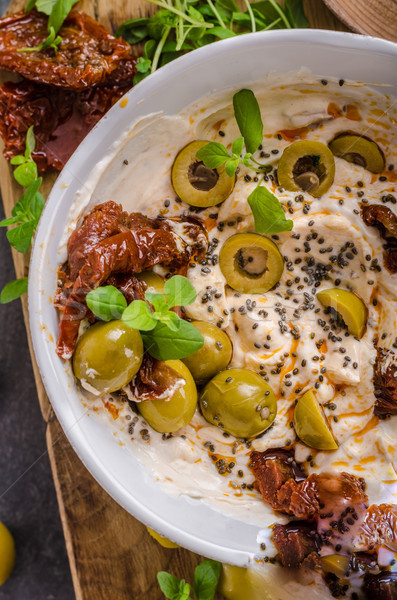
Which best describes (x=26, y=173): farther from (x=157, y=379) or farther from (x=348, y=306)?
(x=348, y=306)

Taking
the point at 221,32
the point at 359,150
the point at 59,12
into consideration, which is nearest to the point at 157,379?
the point at 359,150

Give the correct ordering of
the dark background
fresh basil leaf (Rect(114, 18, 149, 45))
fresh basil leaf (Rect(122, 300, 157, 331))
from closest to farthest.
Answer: fresh basil leaf (Rect(122, 300, 157, 331)) < fresh basil leaf (Rect(114, 18, 149, 45)) < the dark background

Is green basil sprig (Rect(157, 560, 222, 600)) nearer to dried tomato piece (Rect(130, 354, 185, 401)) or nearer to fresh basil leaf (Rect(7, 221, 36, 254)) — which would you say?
dried tomato piece (Rect(130, 354, 185, 401))

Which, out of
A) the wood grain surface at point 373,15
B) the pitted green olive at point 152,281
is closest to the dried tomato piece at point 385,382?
the pitted green olive at point 152,281

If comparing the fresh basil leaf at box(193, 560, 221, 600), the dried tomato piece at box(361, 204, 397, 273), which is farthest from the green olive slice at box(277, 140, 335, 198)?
the fresh basil leaf at box(193, 560, 221, 600)

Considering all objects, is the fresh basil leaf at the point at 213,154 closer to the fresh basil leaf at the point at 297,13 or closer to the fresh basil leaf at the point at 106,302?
the fresh basil leaf at the point at 106,302
